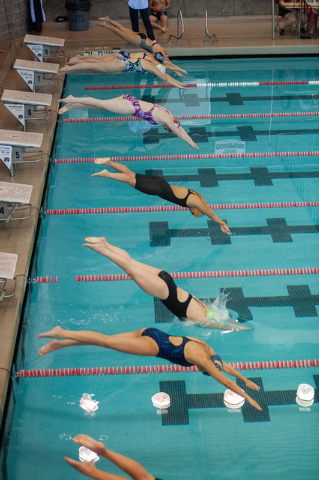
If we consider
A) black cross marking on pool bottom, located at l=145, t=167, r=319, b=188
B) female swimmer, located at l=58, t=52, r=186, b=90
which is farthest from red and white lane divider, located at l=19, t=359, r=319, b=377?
female swimmer, located at l=58, t=52, r=186, b=90

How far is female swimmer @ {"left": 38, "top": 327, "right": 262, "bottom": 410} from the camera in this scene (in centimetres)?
280

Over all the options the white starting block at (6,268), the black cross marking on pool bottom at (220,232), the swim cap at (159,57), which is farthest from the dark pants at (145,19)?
the white starting block at (6,268)

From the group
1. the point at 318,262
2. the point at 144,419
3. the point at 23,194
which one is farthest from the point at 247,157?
the point at 144,419

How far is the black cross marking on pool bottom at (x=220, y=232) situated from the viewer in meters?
4.70

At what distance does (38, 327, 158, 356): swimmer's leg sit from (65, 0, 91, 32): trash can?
8.42 metres

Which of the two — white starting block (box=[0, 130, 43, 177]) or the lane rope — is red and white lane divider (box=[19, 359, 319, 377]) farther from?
the lane rope

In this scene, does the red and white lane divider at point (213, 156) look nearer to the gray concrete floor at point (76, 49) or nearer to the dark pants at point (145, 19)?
the gray concrete floor at point (76, 49)

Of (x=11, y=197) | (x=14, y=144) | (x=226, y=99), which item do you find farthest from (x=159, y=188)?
(x=226, y=99)

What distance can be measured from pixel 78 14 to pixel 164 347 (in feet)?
28.3

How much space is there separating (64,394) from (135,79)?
634 cm

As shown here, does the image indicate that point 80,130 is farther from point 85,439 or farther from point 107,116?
point 85,439

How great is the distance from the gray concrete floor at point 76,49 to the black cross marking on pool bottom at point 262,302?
3.55 ft

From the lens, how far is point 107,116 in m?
7.06

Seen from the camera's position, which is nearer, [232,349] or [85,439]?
[85,439]
